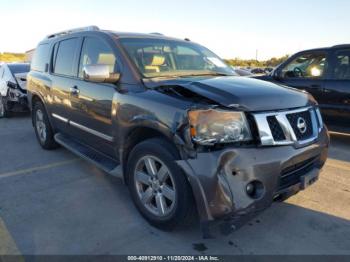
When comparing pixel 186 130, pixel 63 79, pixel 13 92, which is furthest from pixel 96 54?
pixel 13 92

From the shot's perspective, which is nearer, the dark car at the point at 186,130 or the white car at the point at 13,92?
the dark car at the point at 186,130

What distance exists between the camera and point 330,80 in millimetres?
5809

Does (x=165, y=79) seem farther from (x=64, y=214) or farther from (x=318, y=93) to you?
(x=318, y=93)

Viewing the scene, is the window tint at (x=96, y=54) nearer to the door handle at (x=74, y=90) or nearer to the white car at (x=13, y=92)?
the door handle at (x=74, y=90)

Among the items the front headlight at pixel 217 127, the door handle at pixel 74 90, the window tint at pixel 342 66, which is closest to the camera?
the front headlight at pixel 217 127

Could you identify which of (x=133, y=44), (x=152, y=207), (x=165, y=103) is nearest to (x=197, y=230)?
(x=152, y=207)

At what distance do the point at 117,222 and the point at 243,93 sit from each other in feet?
5.60

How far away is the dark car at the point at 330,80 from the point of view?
18.5 ft

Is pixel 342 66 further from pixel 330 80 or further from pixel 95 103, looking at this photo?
pixel 95 103

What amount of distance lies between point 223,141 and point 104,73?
57.0 inches

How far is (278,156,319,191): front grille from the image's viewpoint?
2.69m

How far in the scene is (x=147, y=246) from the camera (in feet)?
9.25

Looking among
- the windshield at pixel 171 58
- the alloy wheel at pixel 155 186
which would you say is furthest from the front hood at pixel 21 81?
the alloy wheel at pixel 155 186

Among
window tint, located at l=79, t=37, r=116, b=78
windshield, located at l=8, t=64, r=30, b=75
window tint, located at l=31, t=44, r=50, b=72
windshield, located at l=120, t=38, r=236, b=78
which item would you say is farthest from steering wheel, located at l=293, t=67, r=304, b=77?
windshield, located at l=8, t=64, r=30, b=75
